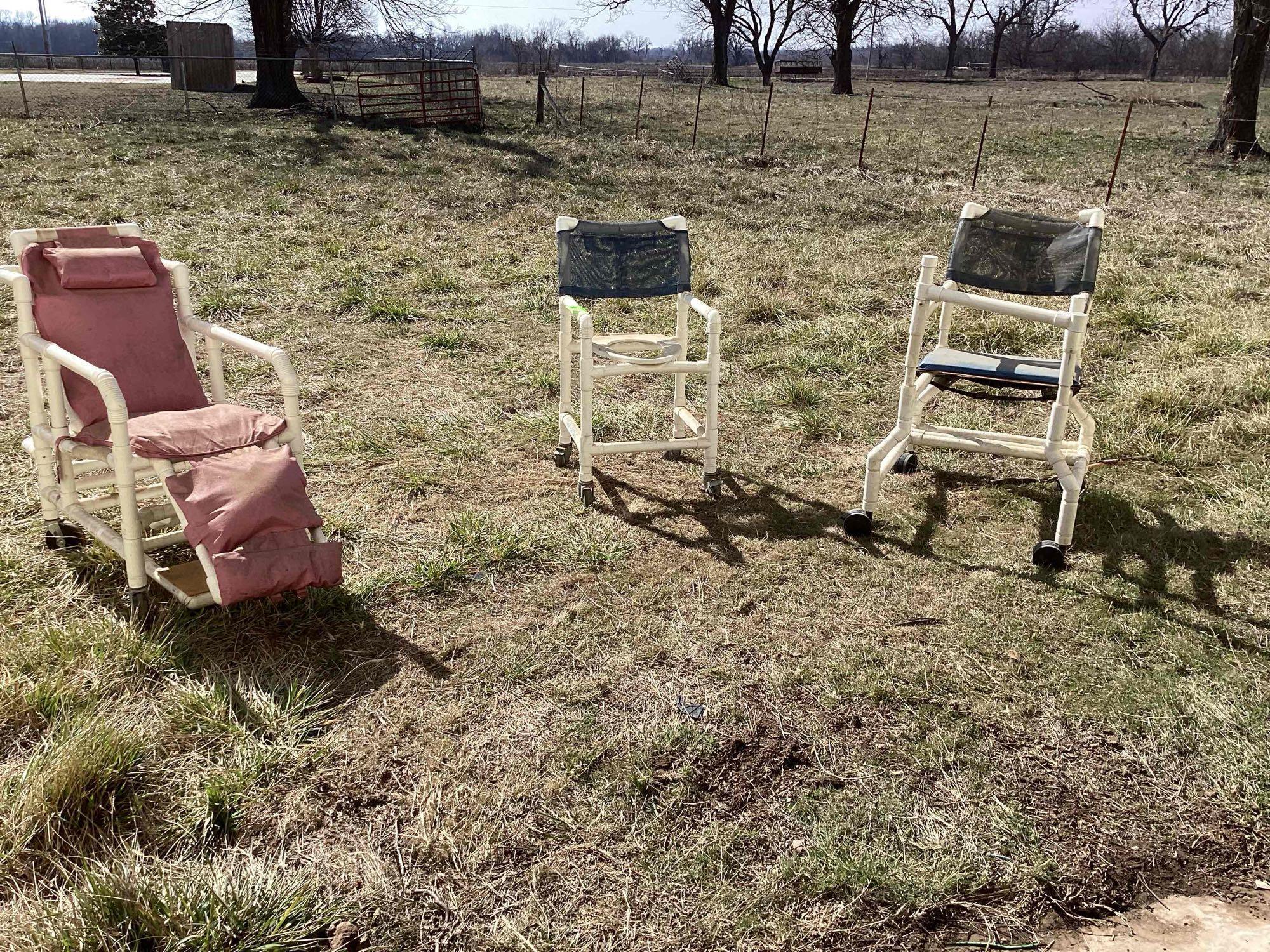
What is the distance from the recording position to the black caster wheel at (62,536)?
12.3ft

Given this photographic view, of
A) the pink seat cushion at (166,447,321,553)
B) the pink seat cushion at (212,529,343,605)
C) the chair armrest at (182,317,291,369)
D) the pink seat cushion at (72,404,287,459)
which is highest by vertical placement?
the chair armrest at (182,317,291,369)

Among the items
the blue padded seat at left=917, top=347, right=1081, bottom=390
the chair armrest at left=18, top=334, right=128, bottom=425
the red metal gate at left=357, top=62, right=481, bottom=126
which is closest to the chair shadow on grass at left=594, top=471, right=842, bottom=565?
the blue padded seat at left=917, top=347, right=1081, bottom=390

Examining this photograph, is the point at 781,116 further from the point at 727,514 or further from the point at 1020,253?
the point at 727,514

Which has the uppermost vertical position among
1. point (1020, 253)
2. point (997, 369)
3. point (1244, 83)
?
point (1244, 83)

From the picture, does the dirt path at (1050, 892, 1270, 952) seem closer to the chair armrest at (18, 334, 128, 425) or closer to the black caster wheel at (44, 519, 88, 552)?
the chair armrest at (18, 334, 128, 425)

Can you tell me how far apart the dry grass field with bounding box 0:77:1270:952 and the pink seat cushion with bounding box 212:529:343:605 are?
0.82 ft

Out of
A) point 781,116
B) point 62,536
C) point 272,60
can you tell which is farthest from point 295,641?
point 781,116

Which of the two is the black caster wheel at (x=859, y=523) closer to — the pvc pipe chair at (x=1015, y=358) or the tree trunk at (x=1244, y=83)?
the pvc pipe chair at (x=1015, y=358)

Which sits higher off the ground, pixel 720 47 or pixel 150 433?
pixel 720 47

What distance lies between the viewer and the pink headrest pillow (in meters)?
3.59

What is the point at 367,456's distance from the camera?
15.8ft

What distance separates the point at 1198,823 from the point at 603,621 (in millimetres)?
1863

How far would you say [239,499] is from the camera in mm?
3076

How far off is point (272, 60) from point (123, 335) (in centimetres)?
1699
